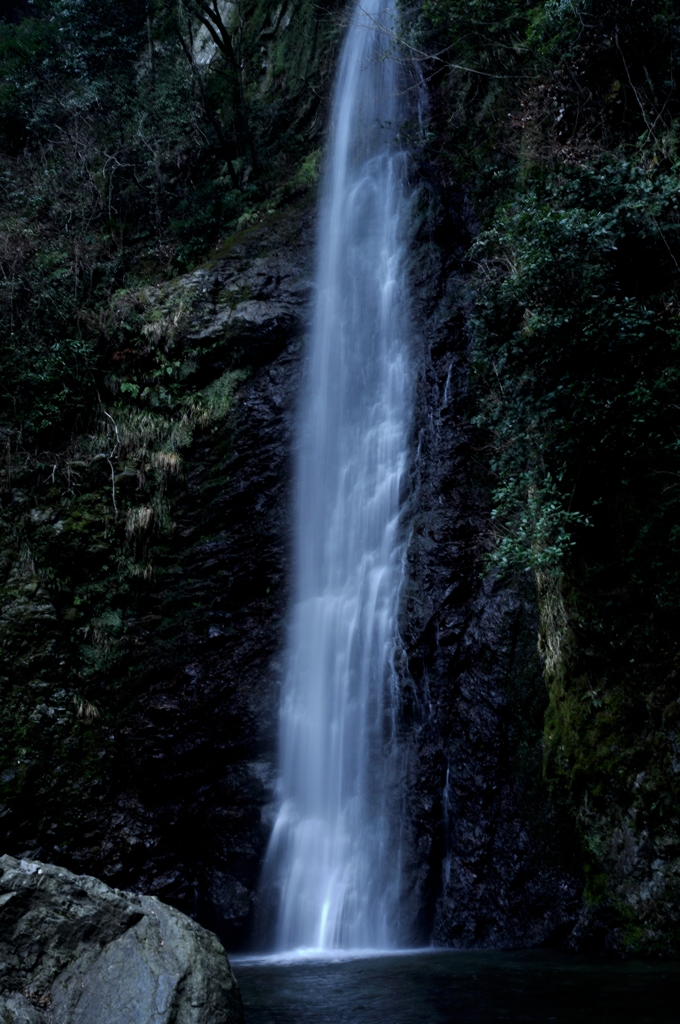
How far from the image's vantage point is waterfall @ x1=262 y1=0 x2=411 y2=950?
9.44 m

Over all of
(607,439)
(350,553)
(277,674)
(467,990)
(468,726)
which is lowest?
(467,990)

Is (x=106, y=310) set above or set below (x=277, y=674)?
above

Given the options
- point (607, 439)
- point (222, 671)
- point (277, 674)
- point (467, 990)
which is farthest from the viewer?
point (222, 671)

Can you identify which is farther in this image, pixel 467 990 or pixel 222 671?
pixel 222 671

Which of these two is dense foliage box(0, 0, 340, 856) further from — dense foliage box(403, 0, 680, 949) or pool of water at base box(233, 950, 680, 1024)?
dense foliage box(403, 0, 680, 949)

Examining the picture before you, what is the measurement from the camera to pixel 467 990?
626 centimetres

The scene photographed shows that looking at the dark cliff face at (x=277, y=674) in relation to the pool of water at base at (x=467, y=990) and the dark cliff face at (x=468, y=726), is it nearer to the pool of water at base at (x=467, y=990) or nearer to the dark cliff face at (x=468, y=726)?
the dark cliff face at (x=468, y=726)

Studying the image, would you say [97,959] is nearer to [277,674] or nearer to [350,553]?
[277,674]

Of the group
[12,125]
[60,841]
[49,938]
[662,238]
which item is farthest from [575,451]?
[12,125]

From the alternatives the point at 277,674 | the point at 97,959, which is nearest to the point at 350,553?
the point at 277,674

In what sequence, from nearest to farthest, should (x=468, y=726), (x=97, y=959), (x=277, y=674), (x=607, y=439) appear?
(x=97, y=959) < (x=607, y=439) < (x=468, y=726) < (x=277, y=674)

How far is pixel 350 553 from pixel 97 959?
6.64m

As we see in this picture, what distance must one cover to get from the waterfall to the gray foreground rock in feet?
12.8

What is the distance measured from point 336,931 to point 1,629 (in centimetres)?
585
